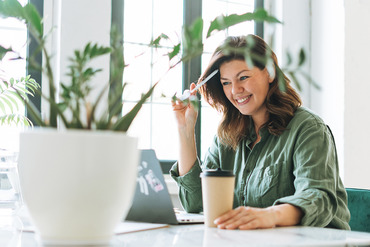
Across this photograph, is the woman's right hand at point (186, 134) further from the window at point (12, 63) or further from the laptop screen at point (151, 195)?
the window at point (12, 63)

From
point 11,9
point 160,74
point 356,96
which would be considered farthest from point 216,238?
point 356,96

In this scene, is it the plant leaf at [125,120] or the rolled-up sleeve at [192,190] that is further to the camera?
A: the rolled-up sleeve at [192,190]

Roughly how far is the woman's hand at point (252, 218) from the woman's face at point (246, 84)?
28.6 inches

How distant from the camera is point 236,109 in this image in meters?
2.01

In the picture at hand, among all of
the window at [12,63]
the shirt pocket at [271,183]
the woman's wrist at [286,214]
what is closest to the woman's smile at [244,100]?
the shirt pocket at [271,183]

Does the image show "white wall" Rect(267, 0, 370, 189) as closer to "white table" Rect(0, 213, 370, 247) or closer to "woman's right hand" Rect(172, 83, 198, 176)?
"woman's right hand" Rect(172, 83, 198, 176)

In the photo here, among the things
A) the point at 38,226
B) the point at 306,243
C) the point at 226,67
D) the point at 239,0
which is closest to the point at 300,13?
the point at 239,0

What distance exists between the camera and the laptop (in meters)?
1.12

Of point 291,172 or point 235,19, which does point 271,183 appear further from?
point 235,19

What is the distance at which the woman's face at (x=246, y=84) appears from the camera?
1.79 meters

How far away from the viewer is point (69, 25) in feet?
9.46

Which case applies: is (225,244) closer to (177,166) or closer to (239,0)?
(177,166)

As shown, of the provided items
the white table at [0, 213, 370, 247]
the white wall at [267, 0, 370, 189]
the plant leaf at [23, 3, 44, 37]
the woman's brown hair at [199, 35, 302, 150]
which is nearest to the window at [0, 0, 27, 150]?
the woman's brown hair at [199, 35, 302, 150]

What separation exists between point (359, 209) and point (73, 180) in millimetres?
1198
